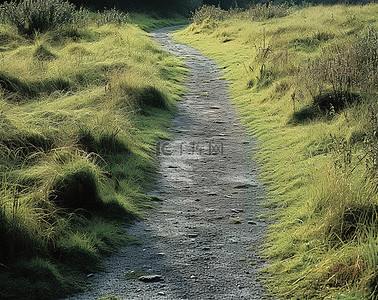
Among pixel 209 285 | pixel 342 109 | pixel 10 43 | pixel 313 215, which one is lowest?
pixel 209 285

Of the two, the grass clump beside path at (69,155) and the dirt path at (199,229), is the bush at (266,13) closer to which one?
the grass clump beside path at (69,155)

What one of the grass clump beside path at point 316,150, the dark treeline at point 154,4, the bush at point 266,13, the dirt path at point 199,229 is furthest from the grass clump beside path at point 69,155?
the dark treeline at point 154,4

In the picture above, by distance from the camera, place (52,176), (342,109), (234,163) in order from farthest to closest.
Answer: (342,109)
(234,163)
(52,176)

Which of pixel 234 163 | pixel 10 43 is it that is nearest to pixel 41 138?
pixel 234 163

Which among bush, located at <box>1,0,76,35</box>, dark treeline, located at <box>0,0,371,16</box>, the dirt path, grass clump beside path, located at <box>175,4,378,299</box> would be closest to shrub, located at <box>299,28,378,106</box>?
grass clump beside path, located at <box>175,4,378,299</box>

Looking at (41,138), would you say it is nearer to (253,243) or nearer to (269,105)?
(253,243)

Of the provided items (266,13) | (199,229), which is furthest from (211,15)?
(199,229)

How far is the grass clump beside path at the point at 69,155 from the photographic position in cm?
421

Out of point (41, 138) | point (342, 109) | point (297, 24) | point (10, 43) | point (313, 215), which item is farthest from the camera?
point (297, 24)

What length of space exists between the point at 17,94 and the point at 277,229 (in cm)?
550

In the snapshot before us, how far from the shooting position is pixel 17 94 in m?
8.39

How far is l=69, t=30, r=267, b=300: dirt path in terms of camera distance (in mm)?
4066

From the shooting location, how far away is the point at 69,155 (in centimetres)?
576

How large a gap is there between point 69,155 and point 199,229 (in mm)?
1863
